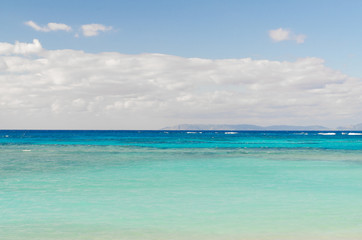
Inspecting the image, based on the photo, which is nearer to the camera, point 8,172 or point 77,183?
point 77,183

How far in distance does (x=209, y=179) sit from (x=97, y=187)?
22.4 ft

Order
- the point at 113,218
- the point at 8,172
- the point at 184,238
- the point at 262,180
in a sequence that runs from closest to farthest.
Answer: the point at 184,238
the point at 113,218
the point at 262,180
the point at 8,172

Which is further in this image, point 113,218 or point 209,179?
point 209,179

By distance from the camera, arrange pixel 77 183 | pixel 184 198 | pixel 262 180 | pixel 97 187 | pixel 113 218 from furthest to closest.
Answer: pixel 262 180
pixel 77 183
pixel 97 187
pixel 184 198
pixel 113 218

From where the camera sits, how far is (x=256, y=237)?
11.0 metres

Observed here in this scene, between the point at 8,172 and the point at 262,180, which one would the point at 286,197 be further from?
the point at 8,172

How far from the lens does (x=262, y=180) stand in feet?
73.3

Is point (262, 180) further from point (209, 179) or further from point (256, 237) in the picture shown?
point (256, 237)

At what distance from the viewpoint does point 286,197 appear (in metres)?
16.8

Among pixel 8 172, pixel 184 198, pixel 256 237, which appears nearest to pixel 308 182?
pixel 184 198

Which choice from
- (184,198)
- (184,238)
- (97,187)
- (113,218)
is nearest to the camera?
(184,238)

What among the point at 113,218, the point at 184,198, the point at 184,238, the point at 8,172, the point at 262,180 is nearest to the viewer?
the point at 184,238

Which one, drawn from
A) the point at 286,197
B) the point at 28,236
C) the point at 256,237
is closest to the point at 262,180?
the point at 286,197

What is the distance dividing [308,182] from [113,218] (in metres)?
12.9
